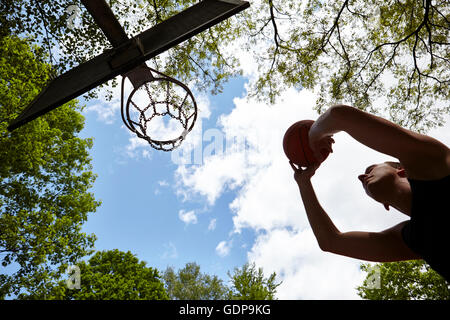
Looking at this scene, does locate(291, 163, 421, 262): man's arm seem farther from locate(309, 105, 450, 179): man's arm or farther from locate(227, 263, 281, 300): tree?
locate(227, 263, 281, 300): tree

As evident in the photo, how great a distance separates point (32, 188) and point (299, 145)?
1340 centimetres

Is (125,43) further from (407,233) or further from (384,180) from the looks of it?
(407,233)

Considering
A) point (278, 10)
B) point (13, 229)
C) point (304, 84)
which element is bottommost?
point (13, 229)

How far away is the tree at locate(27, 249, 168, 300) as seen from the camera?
15.0 m

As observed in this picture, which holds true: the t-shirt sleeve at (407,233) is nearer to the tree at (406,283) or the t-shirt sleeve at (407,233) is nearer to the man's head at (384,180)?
the man's head at (384,180)

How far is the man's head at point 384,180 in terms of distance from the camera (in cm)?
→ 157

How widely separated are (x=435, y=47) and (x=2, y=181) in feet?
55.6

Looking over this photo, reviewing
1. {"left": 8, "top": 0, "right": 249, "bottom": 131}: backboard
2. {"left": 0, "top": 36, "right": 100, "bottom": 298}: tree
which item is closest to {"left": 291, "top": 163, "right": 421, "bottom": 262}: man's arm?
{"left": 8, "top": 0, "right": 249, "bottom": 131}: backboard

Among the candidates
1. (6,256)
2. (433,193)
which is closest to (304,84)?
(433,193)

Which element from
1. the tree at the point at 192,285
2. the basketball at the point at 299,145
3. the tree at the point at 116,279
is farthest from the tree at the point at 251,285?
the tree at the point at 192,285

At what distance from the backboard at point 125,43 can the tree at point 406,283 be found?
15570mm

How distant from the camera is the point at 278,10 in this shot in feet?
30.7
